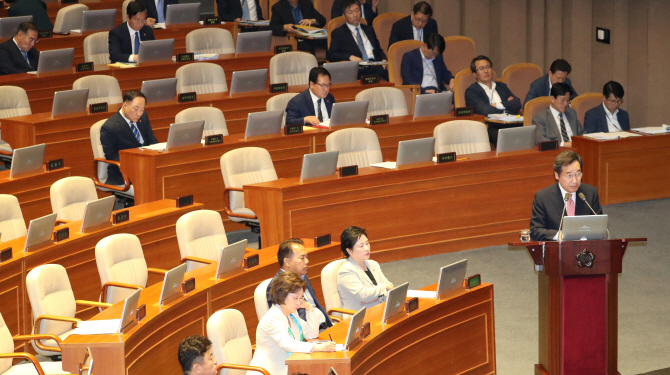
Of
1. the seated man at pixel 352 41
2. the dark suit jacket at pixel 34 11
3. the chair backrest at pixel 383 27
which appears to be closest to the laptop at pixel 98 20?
the dark suit jacket at pixel 34 11

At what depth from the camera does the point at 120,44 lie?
9.18 m

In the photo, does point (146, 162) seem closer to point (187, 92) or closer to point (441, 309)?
point (187, 92)

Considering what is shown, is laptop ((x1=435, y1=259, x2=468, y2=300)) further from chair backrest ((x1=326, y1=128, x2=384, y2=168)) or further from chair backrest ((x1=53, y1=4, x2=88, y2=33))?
chair backrest ((x1=53, y1=4, x2=88, y2=33))

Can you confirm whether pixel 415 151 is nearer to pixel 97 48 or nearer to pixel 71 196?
pixel 71 196

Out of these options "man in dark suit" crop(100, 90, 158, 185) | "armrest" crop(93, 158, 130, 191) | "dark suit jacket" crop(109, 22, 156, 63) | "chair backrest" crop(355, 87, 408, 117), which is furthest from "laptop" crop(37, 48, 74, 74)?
"chair backrest" crop(355, 87, 408, 117)

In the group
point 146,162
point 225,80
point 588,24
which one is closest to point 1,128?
point 146,162

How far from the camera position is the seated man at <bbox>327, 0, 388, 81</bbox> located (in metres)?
9.77

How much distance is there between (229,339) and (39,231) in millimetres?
1581

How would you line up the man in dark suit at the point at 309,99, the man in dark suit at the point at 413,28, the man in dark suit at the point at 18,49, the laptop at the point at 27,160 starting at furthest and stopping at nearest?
the man in dark suit at the point at 413,28
the man in dark suit at the point at 18,49
the man in dark suit at the point at 309,99
the laptop at the point at 27,160

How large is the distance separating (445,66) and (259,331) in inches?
225

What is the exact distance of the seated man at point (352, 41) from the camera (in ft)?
32.0

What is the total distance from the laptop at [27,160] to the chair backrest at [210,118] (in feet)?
4.16

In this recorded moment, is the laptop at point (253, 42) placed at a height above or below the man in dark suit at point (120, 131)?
above

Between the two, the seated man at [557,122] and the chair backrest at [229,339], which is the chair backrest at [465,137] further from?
the chair backrest at [229,339]
